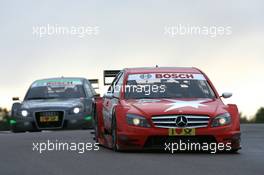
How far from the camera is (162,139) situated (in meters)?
16.5

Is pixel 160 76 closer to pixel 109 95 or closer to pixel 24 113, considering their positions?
pixel 109 95

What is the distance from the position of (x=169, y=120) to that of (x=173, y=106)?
359 millimetres

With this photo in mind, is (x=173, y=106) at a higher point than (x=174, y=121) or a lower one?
higher

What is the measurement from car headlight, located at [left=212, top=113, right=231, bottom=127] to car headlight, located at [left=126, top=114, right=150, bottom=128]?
1042 mm

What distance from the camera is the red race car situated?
1648cm

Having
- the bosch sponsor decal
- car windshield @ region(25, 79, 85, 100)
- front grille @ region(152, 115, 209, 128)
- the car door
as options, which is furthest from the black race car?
front grille @ region(152, 115, 209, 128)

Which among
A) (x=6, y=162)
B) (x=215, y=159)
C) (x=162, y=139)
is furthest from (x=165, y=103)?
(x=6, y=162)

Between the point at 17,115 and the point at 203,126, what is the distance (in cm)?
1215

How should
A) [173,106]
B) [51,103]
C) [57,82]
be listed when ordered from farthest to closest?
[57,82], [51,103], [173,106]

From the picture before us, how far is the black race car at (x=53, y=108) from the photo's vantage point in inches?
1086

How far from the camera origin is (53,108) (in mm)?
27516

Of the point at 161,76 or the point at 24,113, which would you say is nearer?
the point at 161,76

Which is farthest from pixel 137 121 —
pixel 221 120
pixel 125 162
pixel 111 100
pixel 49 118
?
pixel 49 118

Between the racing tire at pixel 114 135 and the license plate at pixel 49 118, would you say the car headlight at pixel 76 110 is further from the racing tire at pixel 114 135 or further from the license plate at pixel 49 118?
the racing tire at pixel 114 135
